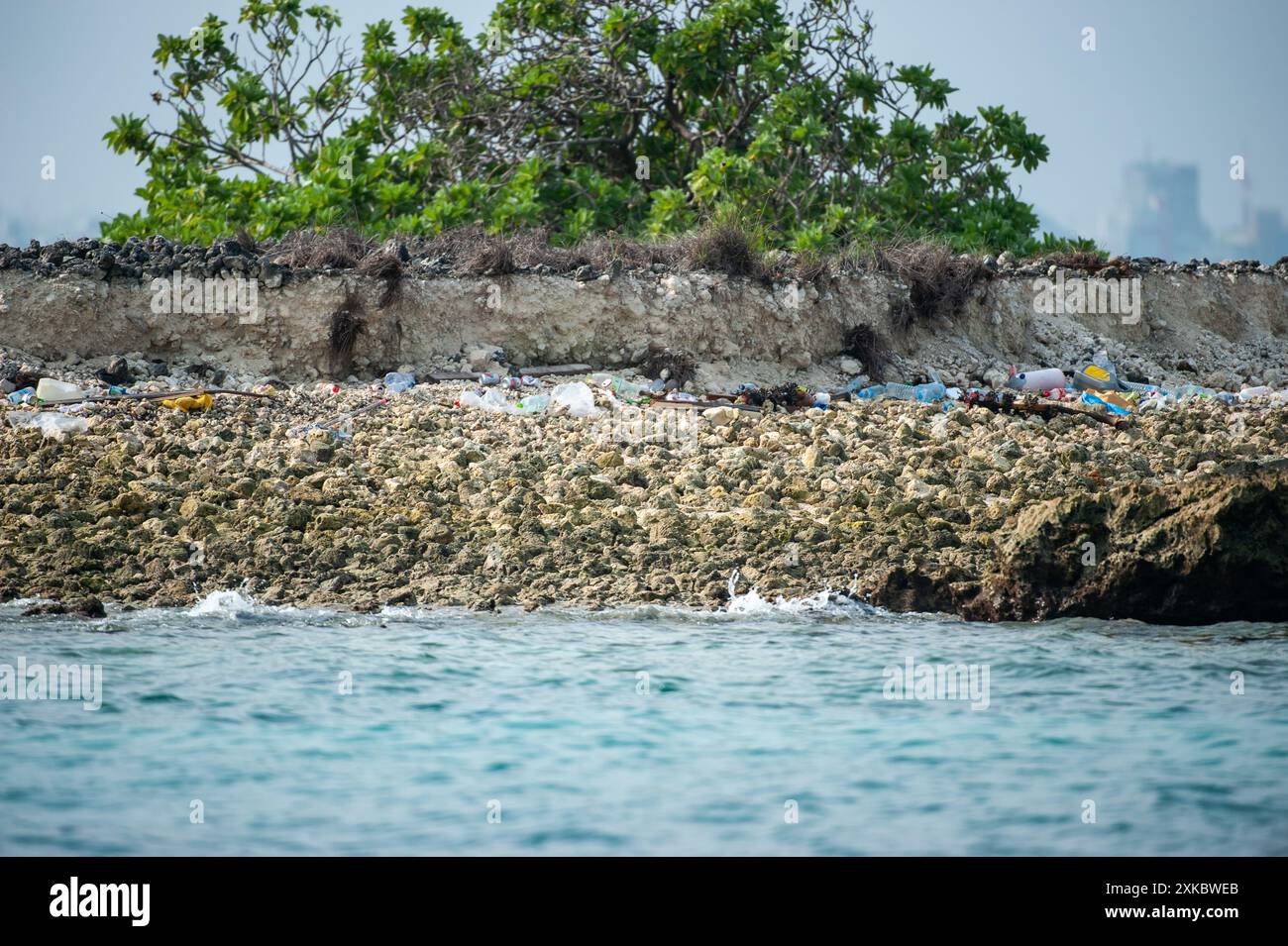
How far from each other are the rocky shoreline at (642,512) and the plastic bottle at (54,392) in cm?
50

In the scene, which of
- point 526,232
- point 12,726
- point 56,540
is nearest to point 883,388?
point 526,232

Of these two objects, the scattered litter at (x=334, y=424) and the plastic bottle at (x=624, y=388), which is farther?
the plastic bottle at (x=624, y=388)

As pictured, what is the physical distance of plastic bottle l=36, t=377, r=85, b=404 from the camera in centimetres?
1001

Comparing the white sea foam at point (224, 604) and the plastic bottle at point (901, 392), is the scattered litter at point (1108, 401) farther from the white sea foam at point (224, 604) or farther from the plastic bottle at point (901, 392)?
the white sea foam at point (224, 604)

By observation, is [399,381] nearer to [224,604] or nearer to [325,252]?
[325,252]

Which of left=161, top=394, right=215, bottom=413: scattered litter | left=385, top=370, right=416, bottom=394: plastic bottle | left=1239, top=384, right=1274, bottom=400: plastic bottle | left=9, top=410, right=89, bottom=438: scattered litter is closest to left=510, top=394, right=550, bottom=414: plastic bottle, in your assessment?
left=385, top=370, right=416, bottom=394: plastic bottle

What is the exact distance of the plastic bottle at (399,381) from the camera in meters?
11.2

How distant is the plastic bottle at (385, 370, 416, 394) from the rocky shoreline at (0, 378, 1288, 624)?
3.90 ft

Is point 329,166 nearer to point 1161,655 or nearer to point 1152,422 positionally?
point 1152,422

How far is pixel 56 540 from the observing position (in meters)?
7.54

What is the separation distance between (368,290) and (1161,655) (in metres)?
7.63

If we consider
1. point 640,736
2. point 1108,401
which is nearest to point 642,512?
point 640,736

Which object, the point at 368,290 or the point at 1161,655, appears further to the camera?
the point at 368,290

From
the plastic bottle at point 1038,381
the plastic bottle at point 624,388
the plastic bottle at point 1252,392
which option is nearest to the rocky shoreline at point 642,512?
the plastic bottle at point 624,388
